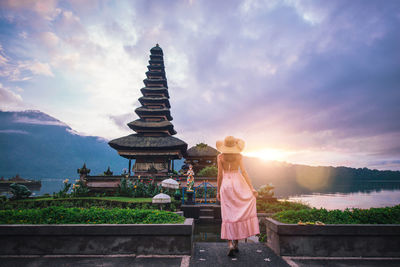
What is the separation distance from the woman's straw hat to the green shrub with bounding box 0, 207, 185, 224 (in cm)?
186

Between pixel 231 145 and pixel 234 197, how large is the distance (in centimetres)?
109

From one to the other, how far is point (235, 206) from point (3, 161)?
851 ft

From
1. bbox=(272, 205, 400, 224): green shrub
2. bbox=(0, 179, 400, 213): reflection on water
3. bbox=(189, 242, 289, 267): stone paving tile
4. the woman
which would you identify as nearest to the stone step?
bbox=(0, 179, 400, 213): reflection on water

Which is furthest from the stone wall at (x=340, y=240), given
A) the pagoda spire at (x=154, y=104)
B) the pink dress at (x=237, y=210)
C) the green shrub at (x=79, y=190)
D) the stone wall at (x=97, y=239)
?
the pagoda spire at (x=154, y=104)

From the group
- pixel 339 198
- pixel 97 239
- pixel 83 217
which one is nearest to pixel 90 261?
pixel 97 239

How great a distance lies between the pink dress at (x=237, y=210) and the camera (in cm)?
392

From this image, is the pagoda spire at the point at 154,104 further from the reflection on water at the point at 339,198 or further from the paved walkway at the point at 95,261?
the paved walkway at the point at 95,261

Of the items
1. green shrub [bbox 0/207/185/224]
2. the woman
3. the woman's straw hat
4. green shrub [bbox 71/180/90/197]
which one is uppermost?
the woman's straw hat

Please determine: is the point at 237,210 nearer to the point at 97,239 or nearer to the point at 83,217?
the point at 97,239

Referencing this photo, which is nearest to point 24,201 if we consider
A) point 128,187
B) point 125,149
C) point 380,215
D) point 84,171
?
point 84,171

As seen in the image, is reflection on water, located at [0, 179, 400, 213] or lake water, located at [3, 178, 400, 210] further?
lake water, located at [3, 178, 400, 210]

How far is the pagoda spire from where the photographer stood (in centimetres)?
2641

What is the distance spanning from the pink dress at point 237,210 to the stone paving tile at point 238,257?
1.30 feet

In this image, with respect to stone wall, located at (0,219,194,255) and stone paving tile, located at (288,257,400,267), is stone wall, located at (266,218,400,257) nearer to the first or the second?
stone paving tile, located at (288,257,400,267)
